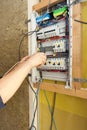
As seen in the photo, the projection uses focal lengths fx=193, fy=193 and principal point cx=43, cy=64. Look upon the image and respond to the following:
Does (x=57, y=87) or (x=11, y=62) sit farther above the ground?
(x=11, y=62)

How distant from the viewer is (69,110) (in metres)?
1.41

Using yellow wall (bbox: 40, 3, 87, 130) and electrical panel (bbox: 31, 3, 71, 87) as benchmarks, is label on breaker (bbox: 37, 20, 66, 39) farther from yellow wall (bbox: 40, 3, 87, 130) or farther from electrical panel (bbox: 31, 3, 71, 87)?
yellow wall (bbox: 40, 3, 87, 130)

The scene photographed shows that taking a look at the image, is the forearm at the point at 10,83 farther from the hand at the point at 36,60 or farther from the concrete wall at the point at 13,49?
the concrete wall at the point at 13,49

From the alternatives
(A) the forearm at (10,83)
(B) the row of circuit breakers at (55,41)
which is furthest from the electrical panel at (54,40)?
(A) the forearm at (10,83)

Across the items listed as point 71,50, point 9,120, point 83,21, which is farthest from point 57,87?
point 9,120

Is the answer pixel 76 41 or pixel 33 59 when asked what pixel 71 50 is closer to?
pixel 76 41

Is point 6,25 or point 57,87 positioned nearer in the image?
point 57,87

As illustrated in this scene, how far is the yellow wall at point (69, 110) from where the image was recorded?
124 centimetres

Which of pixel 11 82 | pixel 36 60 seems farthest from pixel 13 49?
pixel 11 82

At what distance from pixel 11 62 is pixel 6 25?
392 millimetres

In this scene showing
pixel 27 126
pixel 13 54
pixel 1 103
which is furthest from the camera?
pixel 13 54

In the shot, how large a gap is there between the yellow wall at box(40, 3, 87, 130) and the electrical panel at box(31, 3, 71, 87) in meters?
0.11

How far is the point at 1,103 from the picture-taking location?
923 mm

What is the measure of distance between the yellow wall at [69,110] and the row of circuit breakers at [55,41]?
12cm
